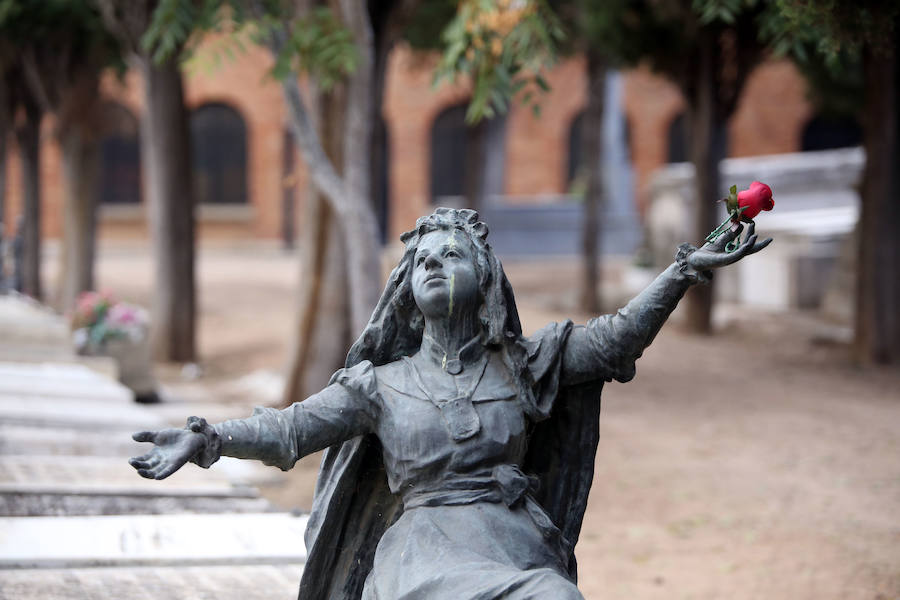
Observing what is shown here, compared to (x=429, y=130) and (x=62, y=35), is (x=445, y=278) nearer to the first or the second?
(x=62, y=35)

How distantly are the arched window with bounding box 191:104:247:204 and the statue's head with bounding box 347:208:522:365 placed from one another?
28.1 meters

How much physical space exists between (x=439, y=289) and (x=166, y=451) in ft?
3.11

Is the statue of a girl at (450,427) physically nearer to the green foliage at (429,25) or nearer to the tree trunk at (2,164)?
the green foliage at (429,25)

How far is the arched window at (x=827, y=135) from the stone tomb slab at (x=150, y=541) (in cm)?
2804

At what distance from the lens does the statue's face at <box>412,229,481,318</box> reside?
139 inches

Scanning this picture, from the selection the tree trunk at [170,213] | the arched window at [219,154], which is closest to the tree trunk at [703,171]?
the tree trunk at [170,213]

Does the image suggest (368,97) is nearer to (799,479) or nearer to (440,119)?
(799,479)

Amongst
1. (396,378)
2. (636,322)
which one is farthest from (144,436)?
(636,322)

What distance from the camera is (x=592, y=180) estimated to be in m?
17.5

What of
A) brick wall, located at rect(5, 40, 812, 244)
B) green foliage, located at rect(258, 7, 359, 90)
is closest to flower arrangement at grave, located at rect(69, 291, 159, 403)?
green foliage, located at rect(258, 7, 359, 90)

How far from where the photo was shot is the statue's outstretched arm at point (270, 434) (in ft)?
10.3

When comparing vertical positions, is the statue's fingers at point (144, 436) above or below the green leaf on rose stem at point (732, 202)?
below

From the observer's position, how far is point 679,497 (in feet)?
26.8

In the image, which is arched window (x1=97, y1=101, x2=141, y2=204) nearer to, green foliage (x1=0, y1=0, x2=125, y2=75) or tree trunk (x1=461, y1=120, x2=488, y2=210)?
green foliage (x1=0, y1=0, x2=125, y2=75)
